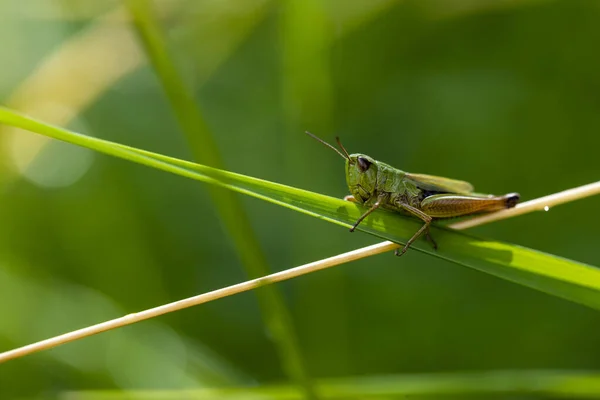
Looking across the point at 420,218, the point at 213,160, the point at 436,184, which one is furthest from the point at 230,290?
the point at 436,184

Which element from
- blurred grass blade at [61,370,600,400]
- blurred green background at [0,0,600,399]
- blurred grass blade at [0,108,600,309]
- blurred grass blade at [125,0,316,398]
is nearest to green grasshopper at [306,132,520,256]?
blurred grass blade at [0,108,600,309]

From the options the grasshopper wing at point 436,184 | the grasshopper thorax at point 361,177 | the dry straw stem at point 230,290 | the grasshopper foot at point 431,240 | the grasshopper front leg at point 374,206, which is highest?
the grasshopper wing at point 436,184

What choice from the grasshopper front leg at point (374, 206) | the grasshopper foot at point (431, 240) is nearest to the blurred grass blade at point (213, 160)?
the grasshopper front leg at point (374, 206)

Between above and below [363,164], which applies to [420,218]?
below

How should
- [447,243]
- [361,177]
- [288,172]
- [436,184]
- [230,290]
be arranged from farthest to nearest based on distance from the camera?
1. [288,172]
2. [436,184]
3. [361,177]
4. [447,243]
5. [230,290]

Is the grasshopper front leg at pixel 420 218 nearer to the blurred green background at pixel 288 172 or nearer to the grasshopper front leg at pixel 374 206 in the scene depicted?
the grasshopper front leg at pixel 374 206

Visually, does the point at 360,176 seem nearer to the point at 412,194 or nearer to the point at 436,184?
the point at 412,194
